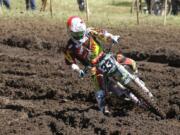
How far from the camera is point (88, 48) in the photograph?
11742mm

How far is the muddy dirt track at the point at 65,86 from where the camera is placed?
10.8 m

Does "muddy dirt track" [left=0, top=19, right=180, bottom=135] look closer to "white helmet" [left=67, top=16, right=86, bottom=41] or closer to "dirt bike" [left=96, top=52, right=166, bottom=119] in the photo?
"dirt bike" [left=96, top=52, right=166, bottom=119]

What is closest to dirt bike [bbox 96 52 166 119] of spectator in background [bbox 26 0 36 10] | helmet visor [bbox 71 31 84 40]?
helmet visor [bbox 71 31 84 40]

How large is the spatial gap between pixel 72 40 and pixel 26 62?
5.01 meters

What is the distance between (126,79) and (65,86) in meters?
2.83

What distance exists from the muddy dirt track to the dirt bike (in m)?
0.21

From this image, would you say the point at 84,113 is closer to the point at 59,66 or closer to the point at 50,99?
the point at 50,99

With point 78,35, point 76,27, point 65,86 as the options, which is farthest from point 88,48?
point 65,86

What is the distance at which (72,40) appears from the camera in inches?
464

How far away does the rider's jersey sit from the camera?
462 inches

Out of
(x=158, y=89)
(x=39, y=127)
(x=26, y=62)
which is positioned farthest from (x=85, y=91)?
(x=26, y=62)

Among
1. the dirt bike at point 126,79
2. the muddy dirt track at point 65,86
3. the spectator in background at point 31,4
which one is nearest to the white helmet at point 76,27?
the dirt bike at point 126,79

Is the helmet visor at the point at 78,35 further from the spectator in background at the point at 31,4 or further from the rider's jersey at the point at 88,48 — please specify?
the spectator in background at the point at 31,4

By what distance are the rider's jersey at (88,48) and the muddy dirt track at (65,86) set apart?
1049mm
